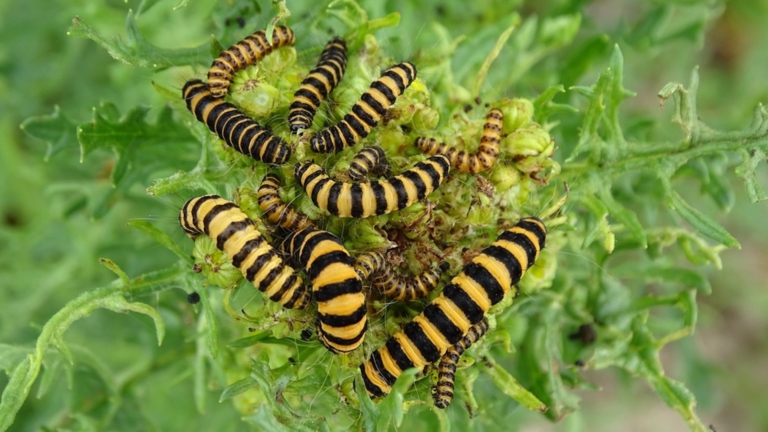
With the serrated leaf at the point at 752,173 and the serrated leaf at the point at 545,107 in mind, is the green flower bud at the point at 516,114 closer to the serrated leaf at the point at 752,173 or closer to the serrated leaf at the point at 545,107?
the serrated leaf at the point at 545,107

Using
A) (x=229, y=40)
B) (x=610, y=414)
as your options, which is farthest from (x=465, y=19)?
(x=610, y=414)

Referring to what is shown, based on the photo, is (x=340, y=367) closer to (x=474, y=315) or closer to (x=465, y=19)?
(x=474, y=315)

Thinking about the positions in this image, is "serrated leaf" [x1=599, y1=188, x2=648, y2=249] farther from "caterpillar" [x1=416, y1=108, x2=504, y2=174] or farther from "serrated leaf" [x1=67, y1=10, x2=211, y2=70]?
"serrated leaf" [x1=67, y1=10, x2=211, y2=70]

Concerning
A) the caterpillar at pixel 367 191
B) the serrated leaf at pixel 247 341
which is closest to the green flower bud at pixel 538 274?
the caterpillar at pixel 367 191

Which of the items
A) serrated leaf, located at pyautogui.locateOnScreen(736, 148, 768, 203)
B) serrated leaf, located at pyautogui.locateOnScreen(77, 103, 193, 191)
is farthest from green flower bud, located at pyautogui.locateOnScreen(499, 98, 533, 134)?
serrated leaf, located at pyautogui.locateOnScreen(77, 103, 193, 191)

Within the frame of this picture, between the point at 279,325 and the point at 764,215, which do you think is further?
the point at 764,215
